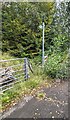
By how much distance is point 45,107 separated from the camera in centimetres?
359

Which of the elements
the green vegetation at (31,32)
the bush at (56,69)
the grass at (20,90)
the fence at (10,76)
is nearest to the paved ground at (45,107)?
the grass at (20,90)

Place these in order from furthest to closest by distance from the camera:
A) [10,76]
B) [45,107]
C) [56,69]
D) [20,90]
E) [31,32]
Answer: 1. [31,32]
2. [56,69]
3. [10,76]
4. [20,90]
5. [45,107]

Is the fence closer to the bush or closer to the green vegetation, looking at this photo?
the bush

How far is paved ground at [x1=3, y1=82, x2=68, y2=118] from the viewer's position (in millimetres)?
3260

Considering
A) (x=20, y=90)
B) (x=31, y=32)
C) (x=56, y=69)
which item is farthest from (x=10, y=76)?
(x=31, y=32)

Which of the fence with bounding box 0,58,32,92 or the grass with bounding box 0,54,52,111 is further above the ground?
the fence with bounding box 0,58,32,92

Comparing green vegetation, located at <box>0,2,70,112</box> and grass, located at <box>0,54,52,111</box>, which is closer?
grass, located at <box>0,54,52,111</box>

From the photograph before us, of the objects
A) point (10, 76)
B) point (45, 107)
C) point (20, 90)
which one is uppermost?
point (10, 76)

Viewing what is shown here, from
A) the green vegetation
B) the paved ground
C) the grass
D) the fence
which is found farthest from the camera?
the green vegetation

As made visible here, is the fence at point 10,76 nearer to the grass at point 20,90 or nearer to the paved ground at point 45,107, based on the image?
the grass at point 20,90

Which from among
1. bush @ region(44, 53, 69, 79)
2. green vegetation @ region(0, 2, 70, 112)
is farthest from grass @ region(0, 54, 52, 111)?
green vegetation @ region(0, 2, 70, 112)

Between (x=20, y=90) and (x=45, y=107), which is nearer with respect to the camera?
(x=45, y=107)

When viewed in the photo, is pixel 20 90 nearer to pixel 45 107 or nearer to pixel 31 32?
pixel 45 107

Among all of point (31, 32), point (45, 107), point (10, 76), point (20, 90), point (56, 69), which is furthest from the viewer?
point (31, 32)
